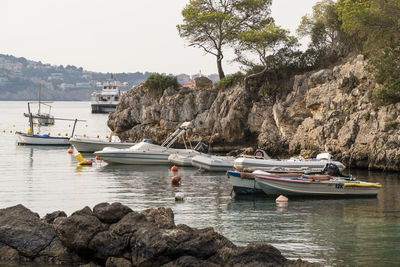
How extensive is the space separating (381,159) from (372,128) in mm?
2652

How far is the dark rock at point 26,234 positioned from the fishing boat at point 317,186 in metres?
13.8

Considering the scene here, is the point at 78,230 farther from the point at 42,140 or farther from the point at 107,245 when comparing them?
the point at 42,140

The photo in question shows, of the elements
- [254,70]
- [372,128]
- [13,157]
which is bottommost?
[13,157]

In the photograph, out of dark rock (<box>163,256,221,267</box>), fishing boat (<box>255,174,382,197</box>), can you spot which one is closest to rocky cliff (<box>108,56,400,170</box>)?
fishing boat (<box>255,174,382,197</box>)

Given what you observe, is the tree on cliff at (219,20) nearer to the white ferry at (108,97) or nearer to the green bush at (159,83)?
the green bush at (159,83)

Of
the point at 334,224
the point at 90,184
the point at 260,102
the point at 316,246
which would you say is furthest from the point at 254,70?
the point at 316,246

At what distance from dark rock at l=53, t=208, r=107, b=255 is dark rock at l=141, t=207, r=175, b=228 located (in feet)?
4.69

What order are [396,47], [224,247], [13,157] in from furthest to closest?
[13,157] → [396,47] → [224,247]

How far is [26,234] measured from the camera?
56.8ft

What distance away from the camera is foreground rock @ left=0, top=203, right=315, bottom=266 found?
1547 centimetres

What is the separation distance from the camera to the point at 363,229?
21438 millimetres

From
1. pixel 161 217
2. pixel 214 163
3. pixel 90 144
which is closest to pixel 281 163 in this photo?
pixel 214 163

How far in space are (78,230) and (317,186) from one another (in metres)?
15.1

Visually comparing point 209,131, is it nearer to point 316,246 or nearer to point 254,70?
point 254,70
